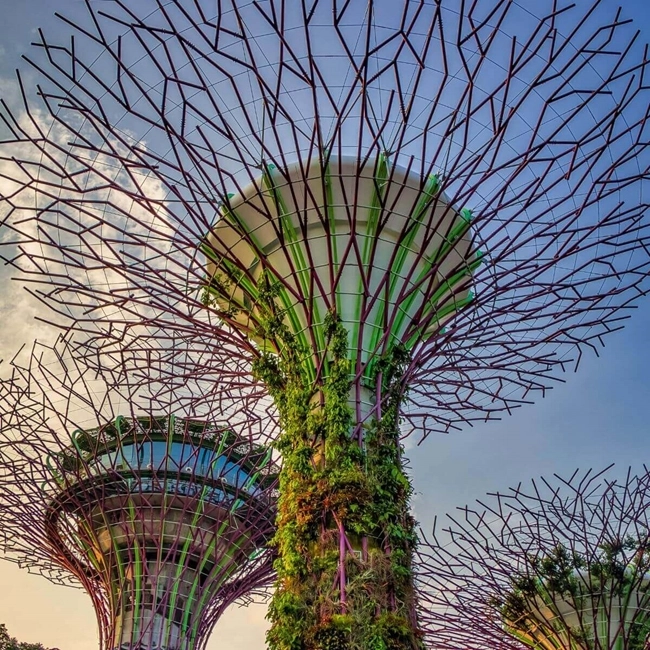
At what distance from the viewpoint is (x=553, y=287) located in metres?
17.9

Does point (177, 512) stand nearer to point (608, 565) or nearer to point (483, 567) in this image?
point (483, 567)

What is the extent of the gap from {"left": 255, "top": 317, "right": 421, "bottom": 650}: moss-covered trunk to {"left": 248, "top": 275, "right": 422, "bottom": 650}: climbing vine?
0.02 metres

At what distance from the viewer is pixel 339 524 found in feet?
42.7

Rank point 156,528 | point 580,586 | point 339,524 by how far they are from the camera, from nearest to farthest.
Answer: point 339,524, point 580,586, point 156,528

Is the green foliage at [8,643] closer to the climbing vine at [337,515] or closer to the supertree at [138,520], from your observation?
the supertree at [138,520]

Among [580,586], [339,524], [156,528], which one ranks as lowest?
[339,524]

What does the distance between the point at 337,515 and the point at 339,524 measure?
151mm

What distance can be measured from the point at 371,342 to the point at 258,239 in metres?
3.46

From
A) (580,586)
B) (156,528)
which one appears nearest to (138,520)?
(156,528)

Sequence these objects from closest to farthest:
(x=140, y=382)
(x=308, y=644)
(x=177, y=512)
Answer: (x=308, y=644)
(x=140, y=382)
(x=177, y=512)

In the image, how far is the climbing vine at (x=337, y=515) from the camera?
1207 cm

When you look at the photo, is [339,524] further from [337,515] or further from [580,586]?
[580,586]

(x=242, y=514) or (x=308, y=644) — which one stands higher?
(x=242, y=514)

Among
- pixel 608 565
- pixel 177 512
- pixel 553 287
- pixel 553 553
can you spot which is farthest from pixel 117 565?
pixel 553 287
